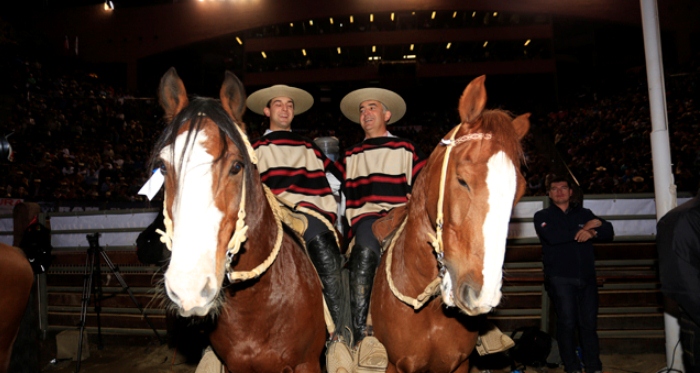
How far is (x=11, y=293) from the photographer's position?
398cm

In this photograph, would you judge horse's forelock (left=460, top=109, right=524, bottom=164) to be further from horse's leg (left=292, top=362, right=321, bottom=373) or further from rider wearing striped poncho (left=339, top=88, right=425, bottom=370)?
horse's leg (left=292, top=362, right=321, bottom=373)

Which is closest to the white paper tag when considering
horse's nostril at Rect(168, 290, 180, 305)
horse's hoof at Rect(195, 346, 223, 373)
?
horse's nostril at Rect(168, 290, 180, 305)

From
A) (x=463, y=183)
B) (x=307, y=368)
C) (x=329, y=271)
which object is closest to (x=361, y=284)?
(x=329, y=271)

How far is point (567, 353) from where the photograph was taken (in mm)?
4820

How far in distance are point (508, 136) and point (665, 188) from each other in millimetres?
3462

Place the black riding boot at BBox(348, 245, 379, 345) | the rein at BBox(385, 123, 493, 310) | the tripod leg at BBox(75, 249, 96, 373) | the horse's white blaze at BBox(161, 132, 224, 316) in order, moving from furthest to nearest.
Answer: the tripod leg at BBox(75, 249, 96, 373)
the black riding boot at BBox(348, 245, 379, 345)
the rein at BBox(385, 123, 493, 310)
the horse's white blaze at BBox(161, 132, 224, 316)

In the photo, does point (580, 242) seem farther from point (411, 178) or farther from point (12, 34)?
point (12, 34)

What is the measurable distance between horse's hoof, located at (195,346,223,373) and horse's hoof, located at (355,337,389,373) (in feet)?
2.92

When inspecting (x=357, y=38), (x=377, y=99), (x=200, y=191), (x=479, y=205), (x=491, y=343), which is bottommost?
(x=491, y=343)

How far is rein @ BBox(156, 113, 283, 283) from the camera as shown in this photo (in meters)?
1.91

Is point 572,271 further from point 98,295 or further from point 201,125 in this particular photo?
point 98,295

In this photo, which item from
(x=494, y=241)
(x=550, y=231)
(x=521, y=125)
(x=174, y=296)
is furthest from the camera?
(x=550, y=231)

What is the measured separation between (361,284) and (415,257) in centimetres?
52

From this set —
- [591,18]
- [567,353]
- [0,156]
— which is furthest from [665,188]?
[591,18]
